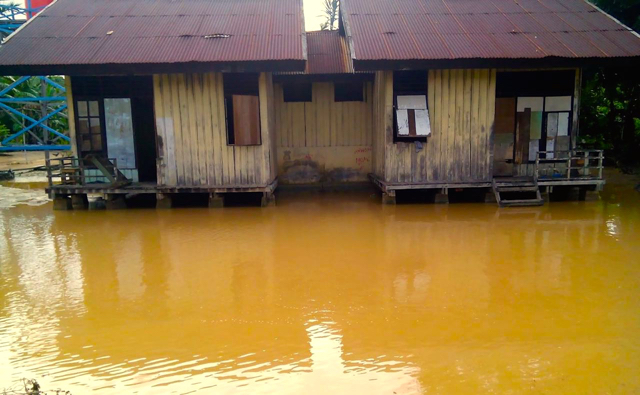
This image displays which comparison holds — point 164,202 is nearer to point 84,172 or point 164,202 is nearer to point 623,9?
point 84,172

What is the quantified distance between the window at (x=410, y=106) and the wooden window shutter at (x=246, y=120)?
3.28 m

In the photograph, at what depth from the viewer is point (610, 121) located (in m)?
17.5

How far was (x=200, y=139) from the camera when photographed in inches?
449

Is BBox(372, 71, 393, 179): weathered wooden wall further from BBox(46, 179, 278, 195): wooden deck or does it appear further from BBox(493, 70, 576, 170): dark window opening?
BBox(46, 179, 278, 195): wooden deck

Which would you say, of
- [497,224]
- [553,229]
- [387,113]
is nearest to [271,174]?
[387,113]

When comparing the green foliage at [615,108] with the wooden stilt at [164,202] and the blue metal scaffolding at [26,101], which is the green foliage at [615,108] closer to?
the wooden stilt at [164,202]

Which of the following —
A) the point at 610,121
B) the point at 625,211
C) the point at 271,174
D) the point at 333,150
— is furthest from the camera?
the point at 610,121

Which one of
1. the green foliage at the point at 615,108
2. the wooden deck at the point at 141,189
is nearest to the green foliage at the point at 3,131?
the wooden deck at the point at 141,189

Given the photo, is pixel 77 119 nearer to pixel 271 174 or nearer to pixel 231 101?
pixel 231 101

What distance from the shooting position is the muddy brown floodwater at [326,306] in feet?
13.8

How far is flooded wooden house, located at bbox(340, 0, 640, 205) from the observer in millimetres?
10977


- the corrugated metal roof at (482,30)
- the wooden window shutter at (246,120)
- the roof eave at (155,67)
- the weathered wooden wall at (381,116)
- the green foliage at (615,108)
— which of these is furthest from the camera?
the green foliage at (615,108)

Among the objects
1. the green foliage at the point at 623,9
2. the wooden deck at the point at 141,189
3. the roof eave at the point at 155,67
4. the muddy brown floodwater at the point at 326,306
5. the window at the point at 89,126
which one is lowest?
the muddy brown floodwater at the point at 326,306

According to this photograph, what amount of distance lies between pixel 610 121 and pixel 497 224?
11092 millimetres
